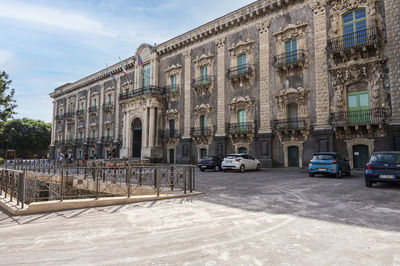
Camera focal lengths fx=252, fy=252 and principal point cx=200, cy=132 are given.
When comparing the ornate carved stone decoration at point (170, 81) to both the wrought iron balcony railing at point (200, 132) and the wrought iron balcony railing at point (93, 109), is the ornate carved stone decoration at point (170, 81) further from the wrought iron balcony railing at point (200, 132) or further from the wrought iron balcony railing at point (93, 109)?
the wrought iron balcony railing at point (93, 109)

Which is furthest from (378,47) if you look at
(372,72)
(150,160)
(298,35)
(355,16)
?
(150,160)

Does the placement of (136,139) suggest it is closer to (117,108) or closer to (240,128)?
(117,108)

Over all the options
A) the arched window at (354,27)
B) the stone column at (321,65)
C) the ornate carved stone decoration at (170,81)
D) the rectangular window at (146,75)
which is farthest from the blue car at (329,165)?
the rectangular window at (146,75)

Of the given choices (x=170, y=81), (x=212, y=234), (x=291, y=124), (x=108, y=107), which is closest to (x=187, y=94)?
(x=170, y=81)

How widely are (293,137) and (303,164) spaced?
2226 millimetres

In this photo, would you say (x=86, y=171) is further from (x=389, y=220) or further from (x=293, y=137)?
(x=293, y=137)

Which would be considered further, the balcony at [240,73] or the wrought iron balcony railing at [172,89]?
the wrought iron balcony railing at [172,89]

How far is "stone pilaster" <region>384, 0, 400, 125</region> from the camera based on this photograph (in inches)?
626

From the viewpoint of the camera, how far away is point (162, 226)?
5242 mm

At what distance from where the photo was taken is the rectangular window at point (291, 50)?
2056cm

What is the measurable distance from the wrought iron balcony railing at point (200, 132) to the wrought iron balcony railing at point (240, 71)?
19.3 ft

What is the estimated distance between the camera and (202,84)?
26.5 meters

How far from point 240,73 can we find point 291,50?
479cm

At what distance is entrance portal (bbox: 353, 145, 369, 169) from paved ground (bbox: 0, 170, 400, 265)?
11.3m
